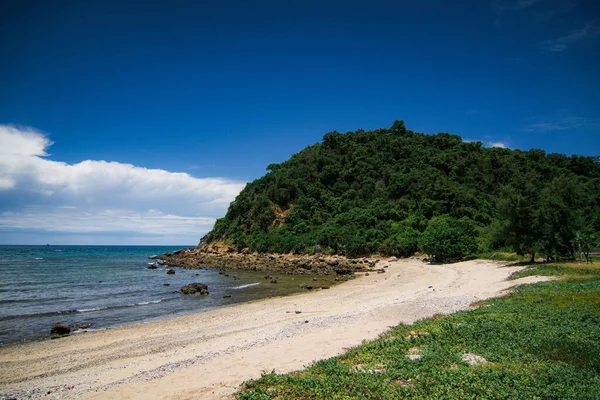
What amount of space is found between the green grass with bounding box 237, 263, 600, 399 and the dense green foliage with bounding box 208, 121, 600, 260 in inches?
1032

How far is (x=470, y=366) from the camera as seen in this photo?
952 centimetres

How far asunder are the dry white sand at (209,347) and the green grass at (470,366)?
6.03 feet

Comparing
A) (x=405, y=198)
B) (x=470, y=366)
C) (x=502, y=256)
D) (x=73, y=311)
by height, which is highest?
(x=405, y=198)

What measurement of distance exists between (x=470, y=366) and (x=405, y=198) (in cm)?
7266

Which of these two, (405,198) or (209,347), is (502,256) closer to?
(405,198)

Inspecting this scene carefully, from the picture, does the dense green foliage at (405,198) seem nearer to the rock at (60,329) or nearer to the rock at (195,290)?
the rock at (195,290)

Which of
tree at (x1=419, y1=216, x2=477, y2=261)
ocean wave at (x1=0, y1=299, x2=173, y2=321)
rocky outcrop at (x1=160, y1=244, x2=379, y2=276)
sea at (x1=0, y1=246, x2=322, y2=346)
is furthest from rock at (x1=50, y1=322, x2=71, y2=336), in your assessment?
tree at (x1=419, y1=216, x2=477, y2=261)

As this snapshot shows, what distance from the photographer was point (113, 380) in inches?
481

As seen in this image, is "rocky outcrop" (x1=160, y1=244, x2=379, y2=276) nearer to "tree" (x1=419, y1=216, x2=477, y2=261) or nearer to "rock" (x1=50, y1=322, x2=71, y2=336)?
"tree" (x1=419, y1=216, x2=477, y2=261)

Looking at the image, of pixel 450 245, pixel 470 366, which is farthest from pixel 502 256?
pixel 470 366

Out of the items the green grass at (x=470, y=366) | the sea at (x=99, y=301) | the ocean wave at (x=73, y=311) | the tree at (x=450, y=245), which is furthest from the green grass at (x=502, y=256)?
the ocean wave at (x=73, y=311)

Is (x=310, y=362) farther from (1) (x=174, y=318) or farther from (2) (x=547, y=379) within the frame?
(1) (x=174, y=318)

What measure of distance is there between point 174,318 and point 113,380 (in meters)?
11.9

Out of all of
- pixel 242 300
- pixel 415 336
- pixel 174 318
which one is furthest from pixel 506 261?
pixel 174 318
